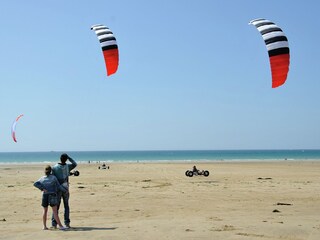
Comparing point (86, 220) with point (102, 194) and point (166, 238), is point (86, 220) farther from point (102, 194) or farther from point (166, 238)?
point (102, 194)

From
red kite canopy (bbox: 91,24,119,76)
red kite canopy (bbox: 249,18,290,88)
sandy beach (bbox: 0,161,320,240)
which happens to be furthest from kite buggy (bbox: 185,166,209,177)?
red kite canopy (bbox: 249,18,290,88)

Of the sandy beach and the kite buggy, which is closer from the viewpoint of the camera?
the sandy beach

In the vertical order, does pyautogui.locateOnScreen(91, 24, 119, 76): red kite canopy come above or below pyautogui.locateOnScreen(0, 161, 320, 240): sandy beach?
above

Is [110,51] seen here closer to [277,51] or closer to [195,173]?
[277,51]

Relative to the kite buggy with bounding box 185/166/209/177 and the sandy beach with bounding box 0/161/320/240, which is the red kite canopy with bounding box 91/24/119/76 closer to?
the sandy beach with bounding box 0/161/320/240

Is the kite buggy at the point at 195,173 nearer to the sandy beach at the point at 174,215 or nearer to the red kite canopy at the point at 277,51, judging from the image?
the sandy beach at the point at 174,215

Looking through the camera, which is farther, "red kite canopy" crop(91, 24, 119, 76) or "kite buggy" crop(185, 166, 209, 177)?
"kite buggy" crop(185, 166, 209, 177)

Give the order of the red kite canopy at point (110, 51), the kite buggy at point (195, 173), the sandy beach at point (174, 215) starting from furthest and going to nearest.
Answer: the kite buggy at point (195, 173), the red kite canopy at point (110, 51), the sandy beach at point (174, 215)

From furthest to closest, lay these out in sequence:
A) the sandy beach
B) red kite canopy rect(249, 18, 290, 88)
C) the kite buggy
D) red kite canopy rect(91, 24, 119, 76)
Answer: the kite buggy, red kite canopy rect(91, 24, 119, 76), red kite canopy rect(249, 18, 290, 88), the sandy beach

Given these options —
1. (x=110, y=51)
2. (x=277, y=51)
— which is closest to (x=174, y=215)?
(x=277, y=51)

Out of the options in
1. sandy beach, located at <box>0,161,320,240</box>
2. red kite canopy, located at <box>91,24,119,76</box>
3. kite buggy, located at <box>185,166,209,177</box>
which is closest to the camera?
sandy beach, located at <box>0,161,320,240</box>

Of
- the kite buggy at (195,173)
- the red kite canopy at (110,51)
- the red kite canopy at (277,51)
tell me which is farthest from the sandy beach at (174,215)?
the kite buggy at (195,173)

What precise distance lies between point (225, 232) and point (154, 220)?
1865 mm

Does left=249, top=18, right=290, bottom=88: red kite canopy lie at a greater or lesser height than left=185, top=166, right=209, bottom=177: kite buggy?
greater
